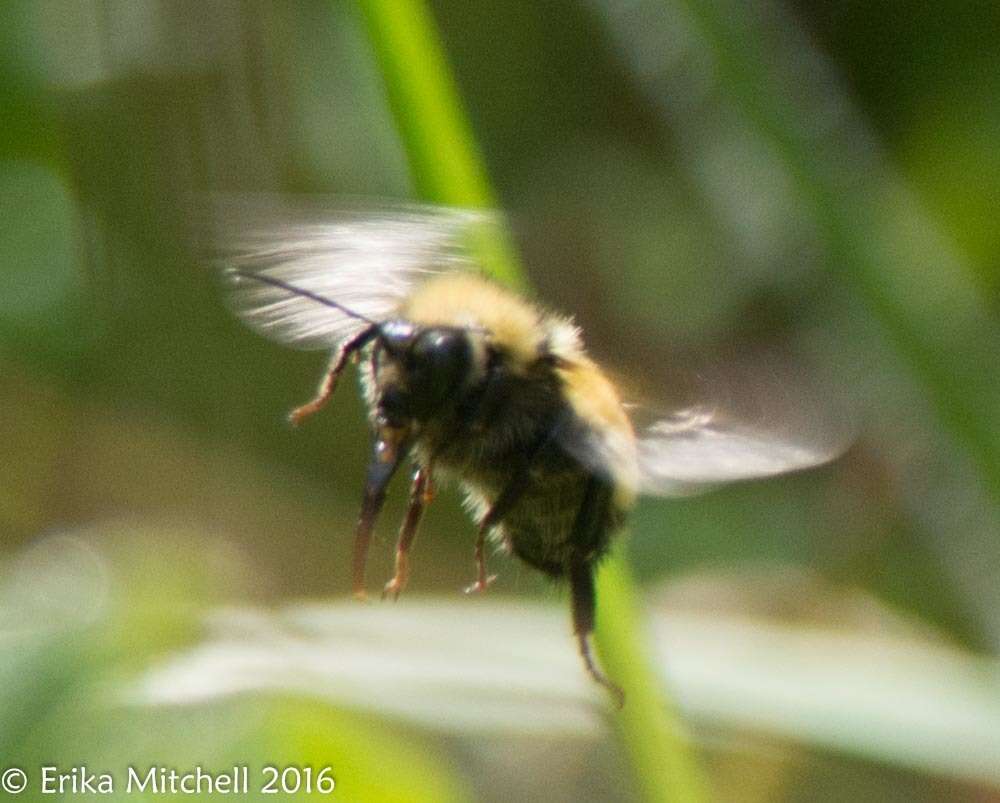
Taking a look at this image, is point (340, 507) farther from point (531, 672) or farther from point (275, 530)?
point (531, 672)

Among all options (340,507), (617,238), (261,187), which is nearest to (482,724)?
(261,187)

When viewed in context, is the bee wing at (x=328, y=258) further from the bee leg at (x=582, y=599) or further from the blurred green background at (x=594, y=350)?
the bee leg at (x=582, y=599)

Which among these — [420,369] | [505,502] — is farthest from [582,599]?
[420,369]

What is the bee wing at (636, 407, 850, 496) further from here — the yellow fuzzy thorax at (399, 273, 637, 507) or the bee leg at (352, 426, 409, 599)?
the bee leg at (352, 426, 409, 599)

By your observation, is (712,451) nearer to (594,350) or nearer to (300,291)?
(594,350)

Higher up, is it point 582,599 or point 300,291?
point 300,291

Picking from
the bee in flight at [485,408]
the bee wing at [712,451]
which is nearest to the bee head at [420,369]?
the bee in flight at [485,408]

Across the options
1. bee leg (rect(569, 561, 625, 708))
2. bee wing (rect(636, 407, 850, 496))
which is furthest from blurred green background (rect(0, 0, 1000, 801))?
bee leg (rect(569, 561, 625, 708))
